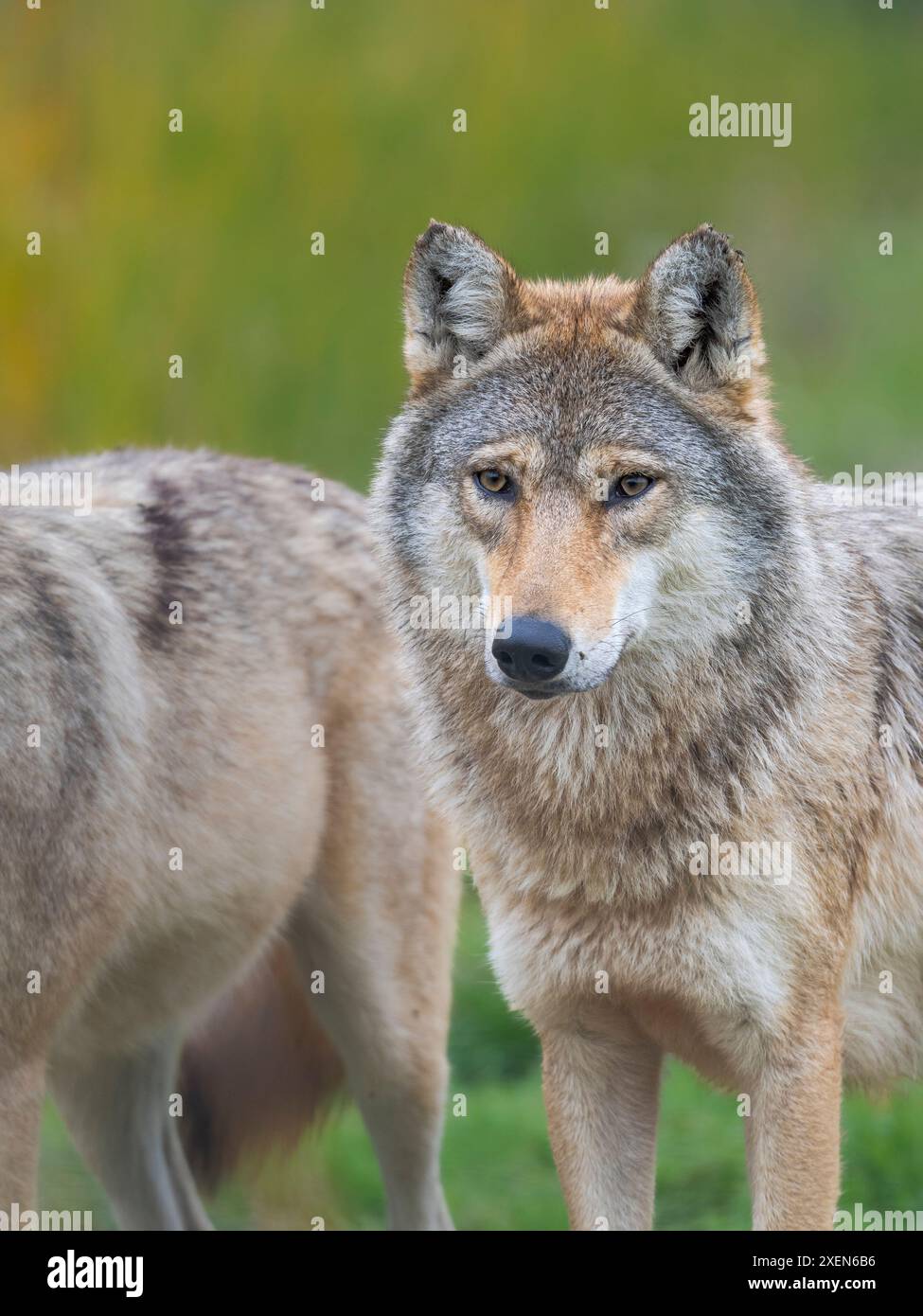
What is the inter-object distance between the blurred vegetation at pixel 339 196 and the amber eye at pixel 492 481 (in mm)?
4244

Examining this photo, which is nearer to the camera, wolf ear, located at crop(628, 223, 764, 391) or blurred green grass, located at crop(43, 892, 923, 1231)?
wolf ear, located at crop(628, 223, 764, 391)

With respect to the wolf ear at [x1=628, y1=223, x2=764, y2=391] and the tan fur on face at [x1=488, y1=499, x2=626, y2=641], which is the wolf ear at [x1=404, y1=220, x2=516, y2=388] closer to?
the wolf ear at [x1=628, y1=223, x2=764, y2=391]

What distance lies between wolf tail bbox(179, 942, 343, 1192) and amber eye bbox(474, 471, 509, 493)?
6.95 ft

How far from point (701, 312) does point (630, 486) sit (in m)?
0.44

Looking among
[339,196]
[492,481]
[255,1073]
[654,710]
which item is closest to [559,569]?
[492,481]

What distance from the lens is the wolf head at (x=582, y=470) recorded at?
11.3 ft

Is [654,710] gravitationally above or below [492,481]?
below

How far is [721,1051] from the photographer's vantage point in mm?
3775

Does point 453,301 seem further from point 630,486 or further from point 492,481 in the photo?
point 630,486

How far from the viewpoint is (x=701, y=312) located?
3695 mm

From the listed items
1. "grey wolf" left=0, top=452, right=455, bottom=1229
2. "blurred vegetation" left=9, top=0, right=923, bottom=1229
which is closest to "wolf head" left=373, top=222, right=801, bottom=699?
"grey wolf" left=0, top=452, right=455, bottom=1229

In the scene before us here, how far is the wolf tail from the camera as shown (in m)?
5.36

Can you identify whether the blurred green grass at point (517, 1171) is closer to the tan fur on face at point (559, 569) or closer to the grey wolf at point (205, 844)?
the grey wolf at point (205, 844)

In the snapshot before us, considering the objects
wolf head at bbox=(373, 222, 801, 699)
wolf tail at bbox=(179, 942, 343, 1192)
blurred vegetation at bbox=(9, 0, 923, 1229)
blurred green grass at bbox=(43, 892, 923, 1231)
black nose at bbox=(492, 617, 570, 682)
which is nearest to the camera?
black nose at bbox=(492, 617, 570, 682)
